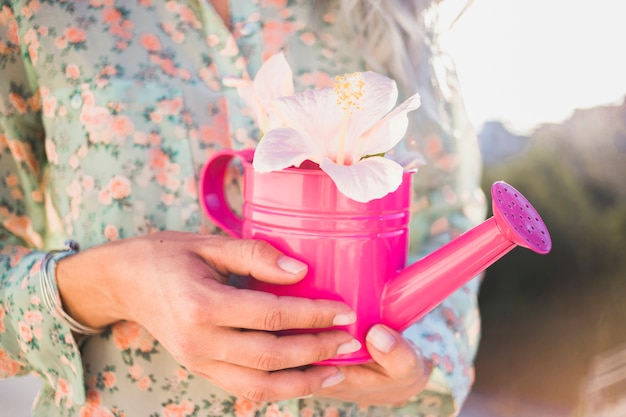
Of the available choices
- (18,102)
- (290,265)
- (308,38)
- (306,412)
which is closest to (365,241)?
(290,265)

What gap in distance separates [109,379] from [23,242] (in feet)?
0.89

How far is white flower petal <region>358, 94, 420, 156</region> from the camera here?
513 mm

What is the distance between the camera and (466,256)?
557 mm

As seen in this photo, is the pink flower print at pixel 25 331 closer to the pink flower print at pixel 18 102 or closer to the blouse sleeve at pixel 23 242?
the blouse sleeve at pixel 23 242

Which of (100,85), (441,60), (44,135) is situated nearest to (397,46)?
(441,60)

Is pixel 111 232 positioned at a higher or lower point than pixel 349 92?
lower

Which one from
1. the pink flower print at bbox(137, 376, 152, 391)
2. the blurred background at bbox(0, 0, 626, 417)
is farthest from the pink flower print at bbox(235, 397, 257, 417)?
the blurred background at bbox(0, 0, 626, 417)

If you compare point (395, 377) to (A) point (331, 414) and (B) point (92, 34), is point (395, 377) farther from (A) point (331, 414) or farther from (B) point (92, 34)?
(B) point (92, 34)

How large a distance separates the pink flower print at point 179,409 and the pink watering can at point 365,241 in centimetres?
27

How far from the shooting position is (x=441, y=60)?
0.98m

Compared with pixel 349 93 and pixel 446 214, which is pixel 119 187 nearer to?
pixel 349 93

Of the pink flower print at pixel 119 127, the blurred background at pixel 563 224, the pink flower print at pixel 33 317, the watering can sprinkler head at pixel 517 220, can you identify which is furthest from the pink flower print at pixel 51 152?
the blurred background at pixel 563 224

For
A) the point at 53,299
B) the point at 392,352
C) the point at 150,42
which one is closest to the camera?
the point at 392,352

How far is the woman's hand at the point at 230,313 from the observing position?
545 millimetres
